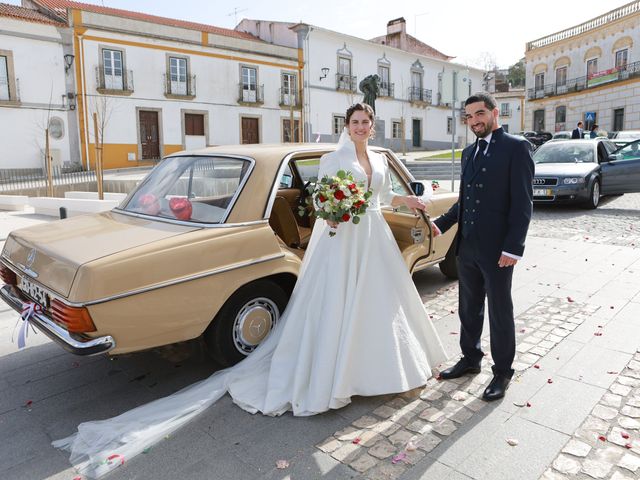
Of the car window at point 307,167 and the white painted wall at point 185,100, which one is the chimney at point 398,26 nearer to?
the white painted wall at point 185,100

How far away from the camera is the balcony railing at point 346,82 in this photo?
36.9 metres

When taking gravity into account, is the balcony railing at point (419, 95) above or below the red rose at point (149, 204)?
above

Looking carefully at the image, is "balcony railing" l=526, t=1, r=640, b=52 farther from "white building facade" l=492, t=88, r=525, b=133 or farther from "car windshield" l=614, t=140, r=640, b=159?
"car windshield" l=614, t=140, r=640, b=159

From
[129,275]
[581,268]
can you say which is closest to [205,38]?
[581,268]

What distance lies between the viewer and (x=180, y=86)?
96.8 feet

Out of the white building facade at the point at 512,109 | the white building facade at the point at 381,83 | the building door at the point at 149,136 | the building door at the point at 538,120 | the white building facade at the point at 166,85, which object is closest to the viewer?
the white building facade at the point at 166,85

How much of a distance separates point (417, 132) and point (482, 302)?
41.5 meters

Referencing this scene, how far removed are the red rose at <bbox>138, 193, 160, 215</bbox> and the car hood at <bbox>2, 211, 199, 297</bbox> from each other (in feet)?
0.42

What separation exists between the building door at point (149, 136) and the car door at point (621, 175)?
23353 mm

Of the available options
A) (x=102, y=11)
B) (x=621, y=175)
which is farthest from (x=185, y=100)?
(x=621, y=175)

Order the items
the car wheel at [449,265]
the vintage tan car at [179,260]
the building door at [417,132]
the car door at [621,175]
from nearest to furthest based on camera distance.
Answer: the vintage tan car at [179,260] → the car wheel at [449,265] → the car door at [621,175] → the building door at [417,132]

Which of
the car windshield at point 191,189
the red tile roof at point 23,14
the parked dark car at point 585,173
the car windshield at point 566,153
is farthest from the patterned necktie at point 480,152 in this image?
the red tile roof at point 23,14

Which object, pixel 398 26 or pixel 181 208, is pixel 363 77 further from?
pixel 181 208

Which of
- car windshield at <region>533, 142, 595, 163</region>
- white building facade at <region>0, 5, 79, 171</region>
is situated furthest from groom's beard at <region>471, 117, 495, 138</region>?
white building facade at <region>0, 5, 79, 171</region>
